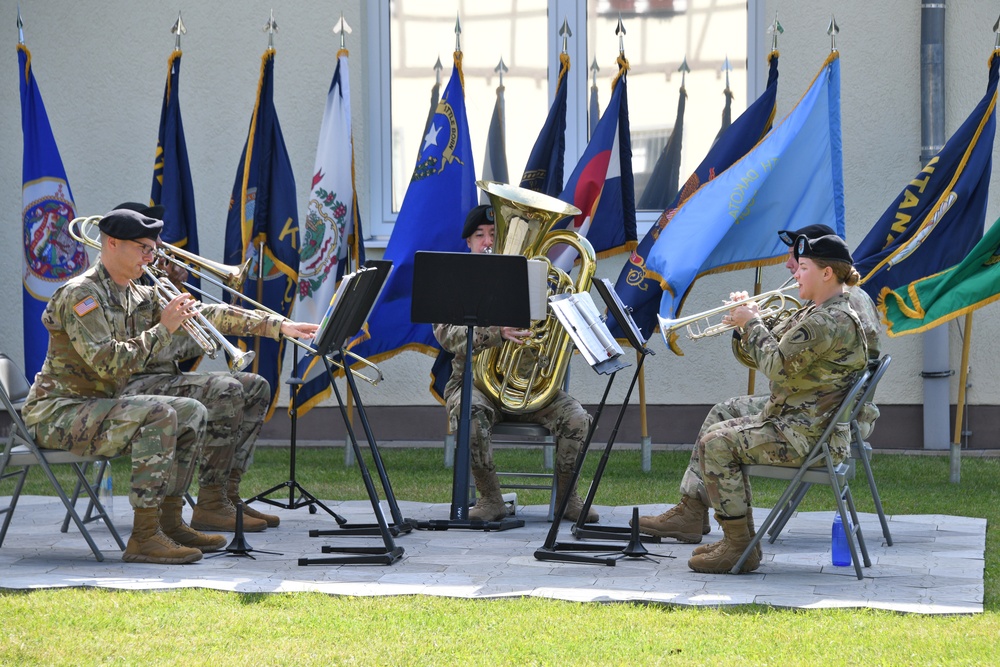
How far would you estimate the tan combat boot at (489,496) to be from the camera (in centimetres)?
653

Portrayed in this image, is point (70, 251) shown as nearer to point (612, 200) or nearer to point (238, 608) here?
point (612, 200)

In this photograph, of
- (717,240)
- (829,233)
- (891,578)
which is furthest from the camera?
(717,240)

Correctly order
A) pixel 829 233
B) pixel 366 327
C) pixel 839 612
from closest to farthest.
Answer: pixel 839 612 → pixel 829 233 → pixel 366 327

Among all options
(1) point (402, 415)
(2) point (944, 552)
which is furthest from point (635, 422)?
(2) point (944, 552)

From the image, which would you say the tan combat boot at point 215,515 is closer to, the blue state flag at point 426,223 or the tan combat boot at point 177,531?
the tan combat boot at point 177,531

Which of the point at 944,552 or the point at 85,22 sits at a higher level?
the point at 85,22

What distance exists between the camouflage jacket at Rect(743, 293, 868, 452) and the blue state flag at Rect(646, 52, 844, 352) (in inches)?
84.3

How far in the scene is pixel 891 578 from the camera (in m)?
5.13

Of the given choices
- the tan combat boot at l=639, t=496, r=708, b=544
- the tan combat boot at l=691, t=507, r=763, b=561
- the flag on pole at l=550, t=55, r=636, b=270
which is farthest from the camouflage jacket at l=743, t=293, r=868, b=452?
the flag on pole at l=550, t=55, r=636, b=270

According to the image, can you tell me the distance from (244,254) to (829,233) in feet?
13.5

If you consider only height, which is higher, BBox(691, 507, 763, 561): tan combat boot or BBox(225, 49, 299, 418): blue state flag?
BBox(225, 49, 299, 418): blue state flag

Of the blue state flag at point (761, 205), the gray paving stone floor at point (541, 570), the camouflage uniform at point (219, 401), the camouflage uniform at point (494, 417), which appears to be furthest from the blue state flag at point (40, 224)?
the blue state flag at point (761, 205)

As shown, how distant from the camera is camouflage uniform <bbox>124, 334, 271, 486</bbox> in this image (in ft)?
20.7

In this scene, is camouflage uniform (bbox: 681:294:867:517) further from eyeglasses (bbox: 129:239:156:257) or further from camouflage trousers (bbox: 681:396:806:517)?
eyeglasses (bbox: 129:239:156:257)
